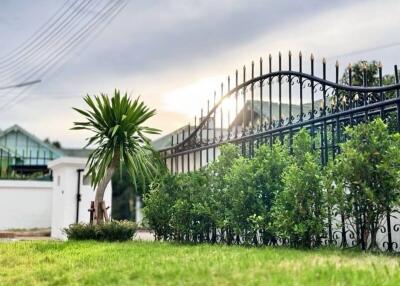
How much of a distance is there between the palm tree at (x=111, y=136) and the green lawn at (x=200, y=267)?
2.41 m

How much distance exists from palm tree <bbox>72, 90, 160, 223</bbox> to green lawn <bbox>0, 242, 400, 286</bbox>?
2.41m

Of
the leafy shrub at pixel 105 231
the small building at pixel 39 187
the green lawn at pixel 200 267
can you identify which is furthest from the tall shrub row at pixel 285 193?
the small building at pixel 39 187

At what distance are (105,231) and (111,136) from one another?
1539 mm

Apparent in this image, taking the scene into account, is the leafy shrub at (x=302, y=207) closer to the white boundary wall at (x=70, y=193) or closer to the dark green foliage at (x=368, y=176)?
the dark green foliage at (x=368, y=176)

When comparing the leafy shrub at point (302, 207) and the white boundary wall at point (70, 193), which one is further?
the white boundary wall at point (70, 193)

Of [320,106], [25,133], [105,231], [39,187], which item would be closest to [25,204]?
[39,187]

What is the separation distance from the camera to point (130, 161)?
27.8 feet

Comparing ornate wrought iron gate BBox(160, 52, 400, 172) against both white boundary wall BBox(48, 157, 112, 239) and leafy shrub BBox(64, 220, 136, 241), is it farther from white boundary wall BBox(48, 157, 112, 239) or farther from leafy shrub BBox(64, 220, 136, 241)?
white boundary wall BBox(48, 157, 112, 239)

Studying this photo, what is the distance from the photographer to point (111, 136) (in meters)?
8.38

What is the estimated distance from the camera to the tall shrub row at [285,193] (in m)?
4.83

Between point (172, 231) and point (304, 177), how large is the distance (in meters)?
3.08

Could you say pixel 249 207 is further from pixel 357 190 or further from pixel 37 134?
pixel 37 134

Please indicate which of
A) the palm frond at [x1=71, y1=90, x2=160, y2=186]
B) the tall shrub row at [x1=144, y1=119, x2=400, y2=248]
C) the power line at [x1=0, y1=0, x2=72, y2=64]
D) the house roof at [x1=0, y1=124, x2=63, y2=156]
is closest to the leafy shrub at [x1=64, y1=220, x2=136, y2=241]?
the tall shrub row at [x1=144, y1=119, x2=400, y2=248]

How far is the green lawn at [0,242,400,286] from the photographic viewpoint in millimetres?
3598
